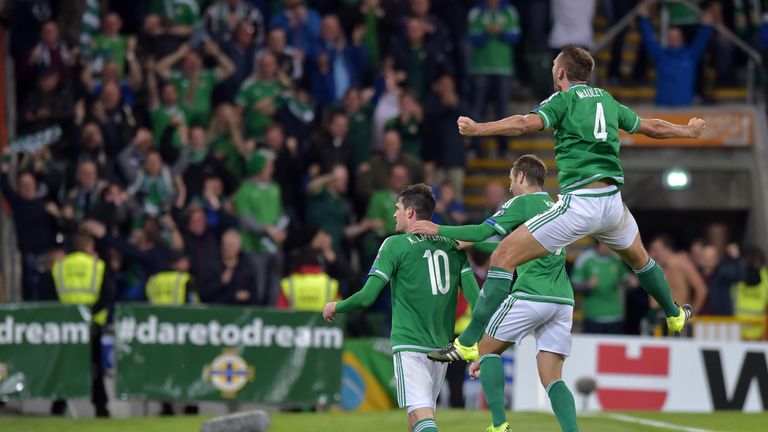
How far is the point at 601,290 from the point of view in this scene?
64.0ft

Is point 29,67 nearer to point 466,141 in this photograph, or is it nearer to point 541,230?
point 466,141

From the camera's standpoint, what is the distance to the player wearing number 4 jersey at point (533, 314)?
11047 mm

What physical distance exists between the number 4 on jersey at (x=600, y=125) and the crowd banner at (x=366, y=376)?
8003 millimetres

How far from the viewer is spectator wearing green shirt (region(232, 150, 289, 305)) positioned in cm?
1956

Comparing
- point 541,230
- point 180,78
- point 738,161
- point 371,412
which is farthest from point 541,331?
point 738,161

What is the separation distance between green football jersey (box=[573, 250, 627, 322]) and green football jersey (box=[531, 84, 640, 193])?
8.89 metres

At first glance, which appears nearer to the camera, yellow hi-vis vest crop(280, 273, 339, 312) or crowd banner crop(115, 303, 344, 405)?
crowd banner crop(115, 303, 344, 405)

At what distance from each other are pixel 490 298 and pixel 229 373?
7.57 m

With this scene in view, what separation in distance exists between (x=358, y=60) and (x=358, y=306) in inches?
486

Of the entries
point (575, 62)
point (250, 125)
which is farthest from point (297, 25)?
point (575, 62)

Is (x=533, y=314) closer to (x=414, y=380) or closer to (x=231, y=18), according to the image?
(x=414, y=380)

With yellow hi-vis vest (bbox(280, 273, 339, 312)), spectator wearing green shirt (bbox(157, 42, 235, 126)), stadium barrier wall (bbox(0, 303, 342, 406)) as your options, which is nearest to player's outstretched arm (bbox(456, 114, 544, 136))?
stadium barrier wall (bbox(0, 303, 342, 406))

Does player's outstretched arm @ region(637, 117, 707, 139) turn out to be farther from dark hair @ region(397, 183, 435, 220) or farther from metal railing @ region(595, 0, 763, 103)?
metal railing @ region(595, 0, 763, 103)

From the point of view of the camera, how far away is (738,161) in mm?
24047
